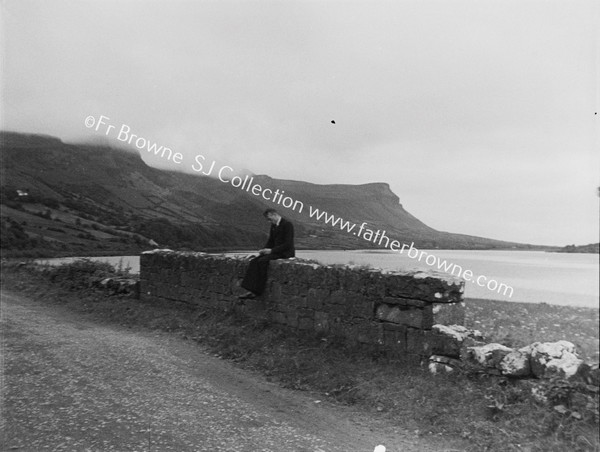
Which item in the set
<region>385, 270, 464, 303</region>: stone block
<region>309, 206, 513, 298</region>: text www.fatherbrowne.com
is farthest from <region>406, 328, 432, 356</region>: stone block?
<region>309, 206, 513, 298</region>: text www.fatherbrowne.com

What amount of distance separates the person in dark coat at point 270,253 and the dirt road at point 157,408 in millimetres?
1648

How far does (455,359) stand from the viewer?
546cm

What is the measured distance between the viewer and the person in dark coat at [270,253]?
820cm

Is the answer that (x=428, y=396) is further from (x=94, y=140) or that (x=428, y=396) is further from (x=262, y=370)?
(x=94, y=140)

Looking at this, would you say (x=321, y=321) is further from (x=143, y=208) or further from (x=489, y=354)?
(x=143, y=208)

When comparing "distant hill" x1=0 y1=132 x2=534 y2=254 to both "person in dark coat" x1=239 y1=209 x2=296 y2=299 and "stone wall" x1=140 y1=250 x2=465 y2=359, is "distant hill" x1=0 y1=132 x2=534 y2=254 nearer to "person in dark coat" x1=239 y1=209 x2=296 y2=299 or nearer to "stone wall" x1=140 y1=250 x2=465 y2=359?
"person in dark coat" x1=239 y1=209 x2=296 y2=299

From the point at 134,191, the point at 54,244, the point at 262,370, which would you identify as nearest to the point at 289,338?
the point at 262,370

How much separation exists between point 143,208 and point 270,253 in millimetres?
8950

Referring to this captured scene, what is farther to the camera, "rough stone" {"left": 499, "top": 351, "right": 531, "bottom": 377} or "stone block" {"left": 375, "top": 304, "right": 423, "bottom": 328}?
"stone block" {"left": 375, "top": 304, "right": 423, "bottom": 328}

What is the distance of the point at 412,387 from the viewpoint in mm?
5273

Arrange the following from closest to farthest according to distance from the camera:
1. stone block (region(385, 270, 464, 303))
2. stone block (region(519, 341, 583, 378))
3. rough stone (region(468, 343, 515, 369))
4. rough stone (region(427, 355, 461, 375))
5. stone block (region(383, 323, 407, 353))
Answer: stone block (region(519, 341, 583, 378)) < rough stone (region(468, 343, 515, 369)) < rough stone (region(427, 355, 461, 375)) < stone block (region(385, 270, 464, 303)) < stone block (region(383, 323, 407, 353))

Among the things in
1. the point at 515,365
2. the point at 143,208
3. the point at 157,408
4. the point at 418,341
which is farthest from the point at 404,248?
the point at 143,208

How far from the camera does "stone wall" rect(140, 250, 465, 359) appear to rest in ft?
19.3

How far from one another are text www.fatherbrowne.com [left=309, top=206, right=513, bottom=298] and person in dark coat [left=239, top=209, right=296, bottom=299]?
830 millimetres
